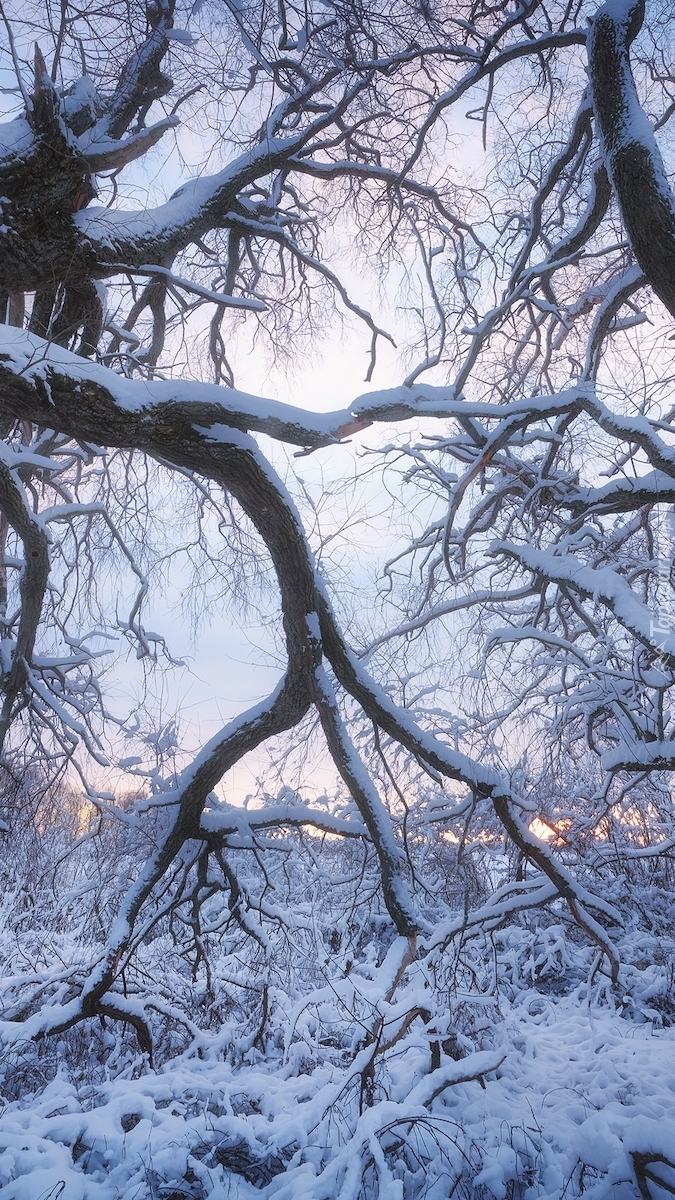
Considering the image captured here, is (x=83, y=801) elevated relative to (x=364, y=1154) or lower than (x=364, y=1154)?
elevated

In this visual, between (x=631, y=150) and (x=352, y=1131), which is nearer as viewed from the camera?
(x=631, y=150)

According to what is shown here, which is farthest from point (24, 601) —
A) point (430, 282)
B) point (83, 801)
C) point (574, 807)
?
point (574, 807)

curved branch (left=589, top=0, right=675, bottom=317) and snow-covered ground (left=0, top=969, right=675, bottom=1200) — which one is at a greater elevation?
curved branch (left=589, top=0, right=675, bottom=317)

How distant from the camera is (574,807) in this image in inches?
338

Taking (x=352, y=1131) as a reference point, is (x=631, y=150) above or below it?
above

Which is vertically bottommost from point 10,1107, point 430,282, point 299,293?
point 10,1107

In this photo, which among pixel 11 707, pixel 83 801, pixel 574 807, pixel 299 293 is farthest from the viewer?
pixel 574 807

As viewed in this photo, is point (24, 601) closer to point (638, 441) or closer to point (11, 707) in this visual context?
point (11, 707)

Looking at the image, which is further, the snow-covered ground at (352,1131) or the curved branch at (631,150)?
the snow-covered ground at (352,1131)

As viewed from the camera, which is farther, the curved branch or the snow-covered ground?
the snow-covered ground

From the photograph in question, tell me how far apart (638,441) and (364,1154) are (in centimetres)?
344

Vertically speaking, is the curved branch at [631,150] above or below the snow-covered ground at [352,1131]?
above

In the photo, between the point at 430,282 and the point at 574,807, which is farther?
the point at 574,807

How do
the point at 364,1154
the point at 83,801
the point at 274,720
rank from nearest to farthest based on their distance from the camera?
the point at 364,1154, the point at 274,720, the point at 83,801
